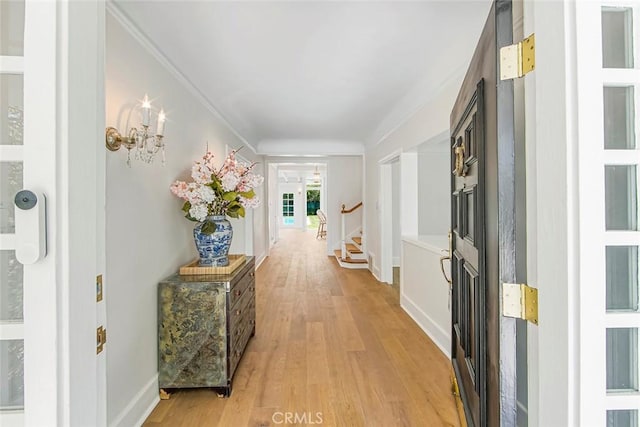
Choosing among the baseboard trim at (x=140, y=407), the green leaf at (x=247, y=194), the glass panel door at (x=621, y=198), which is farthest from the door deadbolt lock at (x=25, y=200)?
the green leaf at (x=247, y=194)

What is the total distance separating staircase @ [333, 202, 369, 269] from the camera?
609 cm

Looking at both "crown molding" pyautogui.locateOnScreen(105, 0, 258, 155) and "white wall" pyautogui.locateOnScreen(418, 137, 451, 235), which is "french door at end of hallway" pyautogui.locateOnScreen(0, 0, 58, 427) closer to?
"crown molding" pyautogui.locateOnScreen(105, 0, 258, 155)

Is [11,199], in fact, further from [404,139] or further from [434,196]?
[434,196]

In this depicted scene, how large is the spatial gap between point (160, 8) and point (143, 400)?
2.29 meters

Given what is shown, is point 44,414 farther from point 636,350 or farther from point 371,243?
point 371,243

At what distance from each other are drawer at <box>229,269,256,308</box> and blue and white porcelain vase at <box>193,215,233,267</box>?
0.20m

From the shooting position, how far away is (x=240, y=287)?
92.7 inches

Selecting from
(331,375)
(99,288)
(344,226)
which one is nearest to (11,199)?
→ (99,288)

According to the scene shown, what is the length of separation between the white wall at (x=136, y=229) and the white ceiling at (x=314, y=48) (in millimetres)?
245

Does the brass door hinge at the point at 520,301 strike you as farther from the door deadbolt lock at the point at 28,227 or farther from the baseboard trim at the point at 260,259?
the baseboard trim at the point at 260,259

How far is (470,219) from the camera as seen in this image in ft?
4.49

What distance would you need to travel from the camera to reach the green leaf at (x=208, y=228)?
2.26m
